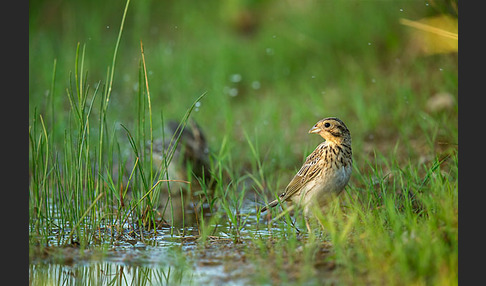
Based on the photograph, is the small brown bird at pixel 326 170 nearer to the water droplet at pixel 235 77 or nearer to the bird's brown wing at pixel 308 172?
the bird's brown wing at pixel 308 172

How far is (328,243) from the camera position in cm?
514

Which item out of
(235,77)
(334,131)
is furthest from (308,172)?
(235,77)

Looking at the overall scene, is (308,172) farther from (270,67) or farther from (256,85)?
(270,67)

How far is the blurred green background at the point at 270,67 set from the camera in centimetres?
841

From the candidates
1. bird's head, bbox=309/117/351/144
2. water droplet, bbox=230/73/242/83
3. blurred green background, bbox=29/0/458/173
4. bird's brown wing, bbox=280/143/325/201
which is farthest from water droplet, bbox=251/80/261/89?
bird's head, bbox=309/117/351/144

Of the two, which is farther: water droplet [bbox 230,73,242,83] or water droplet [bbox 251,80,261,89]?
water droplet [bbox 230,73,242,83]

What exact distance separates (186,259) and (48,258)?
102cm

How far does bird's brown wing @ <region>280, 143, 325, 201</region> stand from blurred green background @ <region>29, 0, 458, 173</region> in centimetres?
144

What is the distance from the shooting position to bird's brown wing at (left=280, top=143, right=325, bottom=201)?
5.80m

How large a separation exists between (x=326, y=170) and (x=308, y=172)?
0.80ft

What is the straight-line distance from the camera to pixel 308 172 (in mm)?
5863

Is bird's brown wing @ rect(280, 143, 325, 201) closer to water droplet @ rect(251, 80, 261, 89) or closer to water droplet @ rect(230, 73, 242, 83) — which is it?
water droplet @ rect(251, 80, 261, 89)

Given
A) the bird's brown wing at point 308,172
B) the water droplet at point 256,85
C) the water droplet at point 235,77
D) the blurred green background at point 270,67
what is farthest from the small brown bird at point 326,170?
the water droplet at point 235,77

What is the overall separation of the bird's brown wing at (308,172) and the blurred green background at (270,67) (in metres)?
1.44
